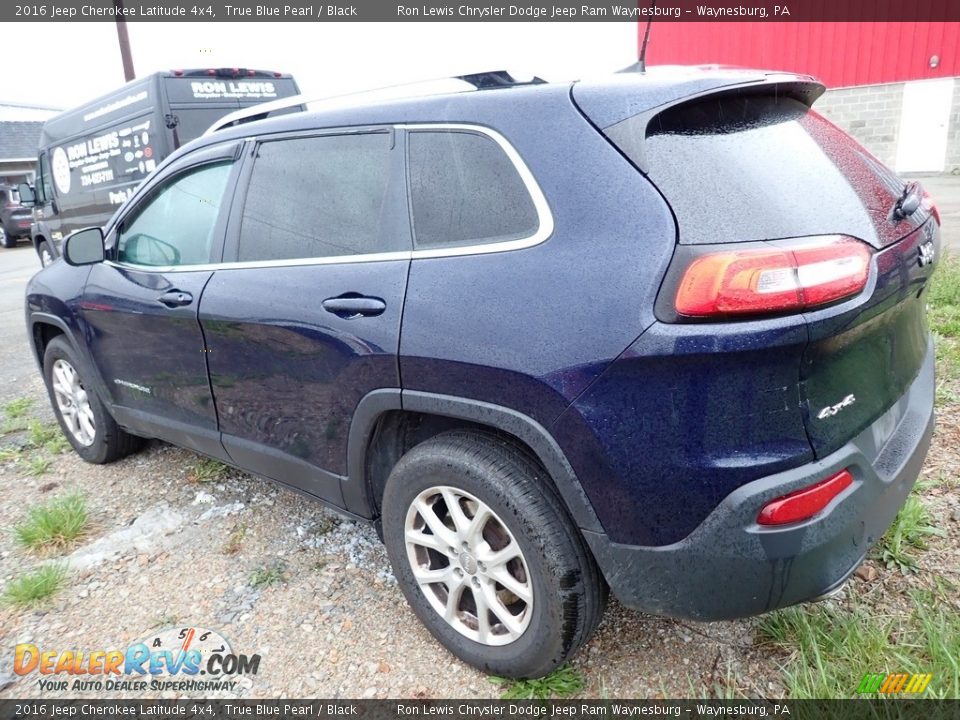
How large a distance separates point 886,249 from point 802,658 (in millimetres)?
1216

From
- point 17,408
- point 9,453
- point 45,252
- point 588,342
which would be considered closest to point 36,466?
point 9,453

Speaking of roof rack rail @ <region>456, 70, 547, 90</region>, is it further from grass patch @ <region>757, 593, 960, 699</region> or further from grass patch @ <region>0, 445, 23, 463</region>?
grass patch @ <region>0, 445, 23, 463</region>

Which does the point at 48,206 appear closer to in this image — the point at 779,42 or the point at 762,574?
the point at 762,574

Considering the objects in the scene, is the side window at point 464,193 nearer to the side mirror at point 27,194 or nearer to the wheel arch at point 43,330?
the wheel arch at point 43,330

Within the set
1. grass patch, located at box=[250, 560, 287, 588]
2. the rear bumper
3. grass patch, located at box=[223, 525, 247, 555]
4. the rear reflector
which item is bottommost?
grass patch, located at box=[223, 525, 247, 555]

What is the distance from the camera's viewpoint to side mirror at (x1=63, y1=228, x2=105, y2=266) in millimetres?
3238

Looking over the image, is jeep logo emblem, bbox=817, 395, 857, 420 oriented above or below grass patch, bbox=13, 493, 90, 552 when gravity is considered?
above

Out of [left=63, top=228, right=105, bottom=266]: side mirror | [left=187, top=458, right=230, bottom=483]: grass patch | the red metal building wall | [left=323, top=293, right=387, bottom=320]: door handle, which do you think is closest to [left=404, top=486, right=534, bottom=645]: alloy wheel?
[left=323, top=293, right=387, bottom=320]: door handle

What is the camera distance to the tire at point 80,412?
3.67 m

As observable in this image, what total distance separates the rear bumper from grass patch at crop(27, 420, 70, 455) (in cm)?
378

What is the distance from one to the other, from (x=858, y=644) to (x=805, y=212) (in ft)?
4.27

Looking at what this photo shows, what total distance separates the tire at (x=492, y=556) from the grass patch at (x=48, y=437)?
3.00 meters

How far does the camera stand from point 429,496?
6.93 ft

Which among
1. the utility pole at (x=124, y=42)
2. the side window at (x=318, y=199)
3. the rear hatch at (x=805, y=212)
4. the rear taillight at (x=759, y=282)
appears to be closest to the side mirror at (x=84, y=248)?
the side window at (x=318, y=199)
